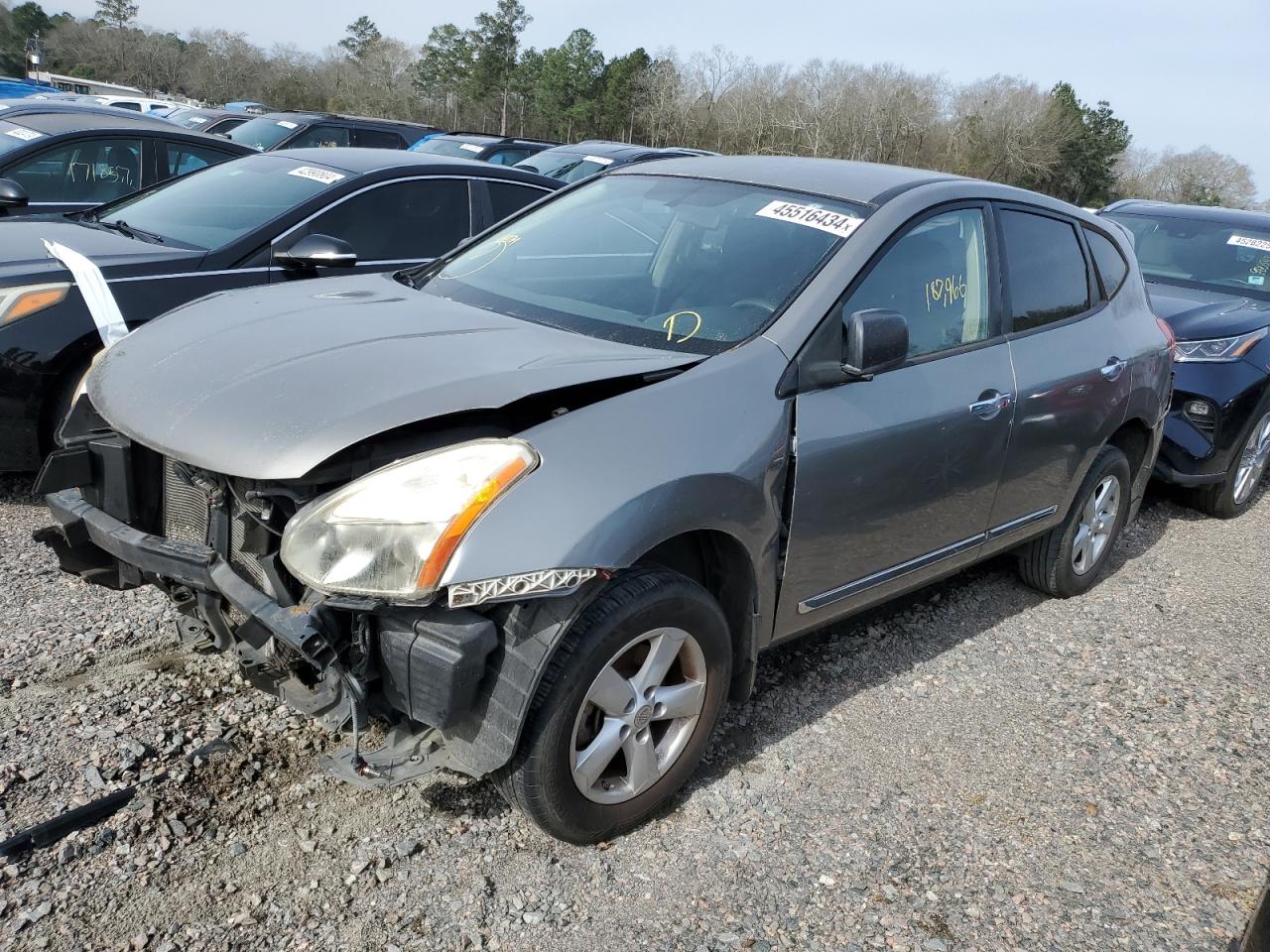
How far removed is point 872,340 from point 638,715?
1227 mm

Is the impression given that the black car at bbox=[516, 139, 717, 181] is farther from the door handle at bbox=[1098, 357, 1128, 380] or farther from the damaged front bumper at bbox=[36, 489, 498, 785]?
the damaged front bumper at bbox=[36, 489, 498, 785]

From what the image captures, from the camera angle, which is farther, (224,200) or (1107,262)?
(224,200)

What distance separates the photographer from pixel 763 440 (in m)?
2.72

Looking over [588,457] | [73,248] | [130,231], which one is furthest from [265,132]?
[588,457]

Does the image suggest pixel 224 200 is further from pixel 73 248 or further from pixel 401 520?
pixel 401 520


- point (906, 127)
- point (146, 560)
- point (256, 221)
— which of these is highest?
point (906, 127)

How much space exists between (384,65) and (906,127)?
1668 inches

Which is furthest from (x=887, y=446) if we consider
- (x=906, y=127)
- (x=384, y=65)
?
(x=384, y=65)

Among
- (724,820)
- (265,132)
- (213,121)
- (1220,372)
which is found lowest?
(724,820)

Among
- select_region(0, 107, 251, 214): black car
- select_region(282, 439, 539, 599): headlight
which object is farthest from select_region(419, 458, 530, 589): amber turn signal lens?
select_region(0, 107, 251, 214): black car

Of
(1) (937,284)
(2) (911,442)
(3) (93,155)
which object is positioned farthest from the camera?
(3) (93,155)

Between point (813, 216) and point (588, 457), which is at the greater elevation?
point (813, 216)

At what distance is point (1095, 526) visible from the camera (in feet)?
15.3

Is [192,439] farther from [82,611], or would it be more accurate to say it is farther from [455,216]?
[455,216]
